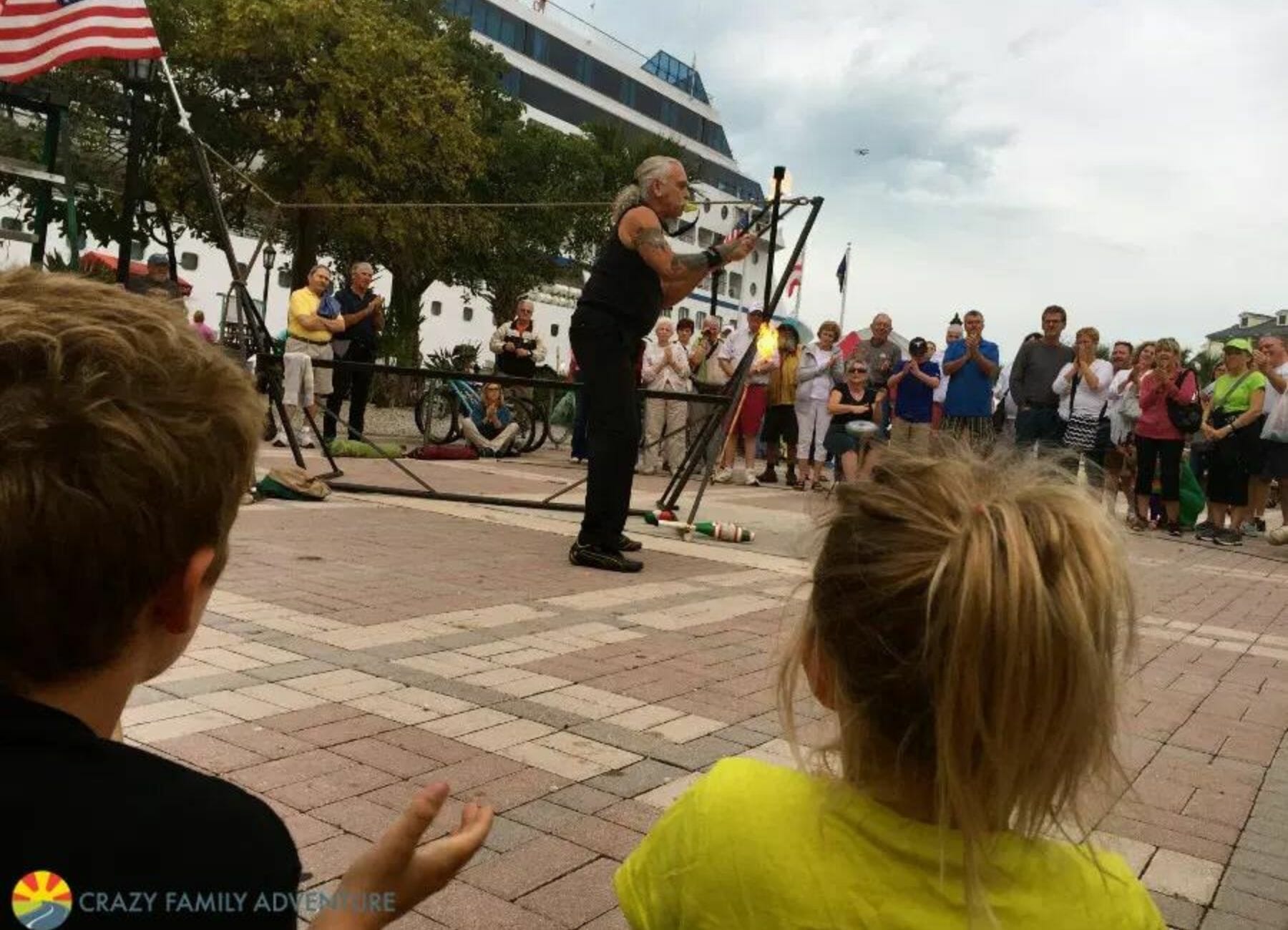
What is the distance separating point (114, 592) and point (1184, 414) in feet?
37.0

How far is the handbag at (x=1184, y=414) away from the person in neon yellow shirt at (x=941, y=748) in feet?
34.9

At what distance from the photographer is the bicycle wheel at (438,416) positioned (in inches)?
516

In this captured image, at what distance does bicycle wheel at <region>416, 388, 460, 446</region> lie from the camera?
43.0 ft

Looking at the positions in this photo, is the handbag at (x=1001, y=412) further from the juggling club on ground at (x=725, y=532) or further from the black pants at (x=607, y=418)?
the black pants at (x=607, y=418)

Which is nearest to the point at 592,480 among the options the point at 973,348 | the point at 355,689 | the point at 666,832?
the point at 355,689

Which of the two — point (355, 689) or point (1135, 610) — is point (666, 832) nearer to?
point (1135, 610)

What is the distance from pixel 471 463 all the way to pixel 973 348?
16.9 ft

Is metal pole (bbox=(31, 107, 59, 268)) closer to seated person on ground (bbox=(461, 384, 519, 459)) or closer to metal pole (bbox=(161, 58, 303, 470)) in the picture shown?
metal pole (bbox=(161, 58, 303, 470))

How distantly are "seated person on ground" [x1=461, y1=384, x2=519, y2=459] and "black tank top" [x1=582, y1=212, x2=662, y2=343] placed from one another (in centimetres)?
757

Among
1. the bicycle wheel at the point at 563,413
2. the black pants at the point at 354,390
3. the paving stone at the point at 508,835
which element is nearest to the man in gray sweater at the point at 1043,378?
the black pants at the point at 354,390

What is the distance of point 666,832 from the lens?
1.22 meters

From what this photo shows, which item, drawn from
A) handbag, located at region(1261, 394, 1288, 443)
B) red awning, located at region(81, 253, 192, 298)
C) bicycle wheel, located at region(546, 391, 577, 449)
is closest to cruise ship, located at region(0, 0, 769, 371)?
red awning, located at region(81, 253, 192, 298)

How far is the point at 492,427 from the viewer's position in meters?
13.9

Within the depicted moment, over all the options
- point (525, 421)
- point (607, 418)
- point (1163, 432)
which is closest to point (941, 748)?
point (607, 418)
